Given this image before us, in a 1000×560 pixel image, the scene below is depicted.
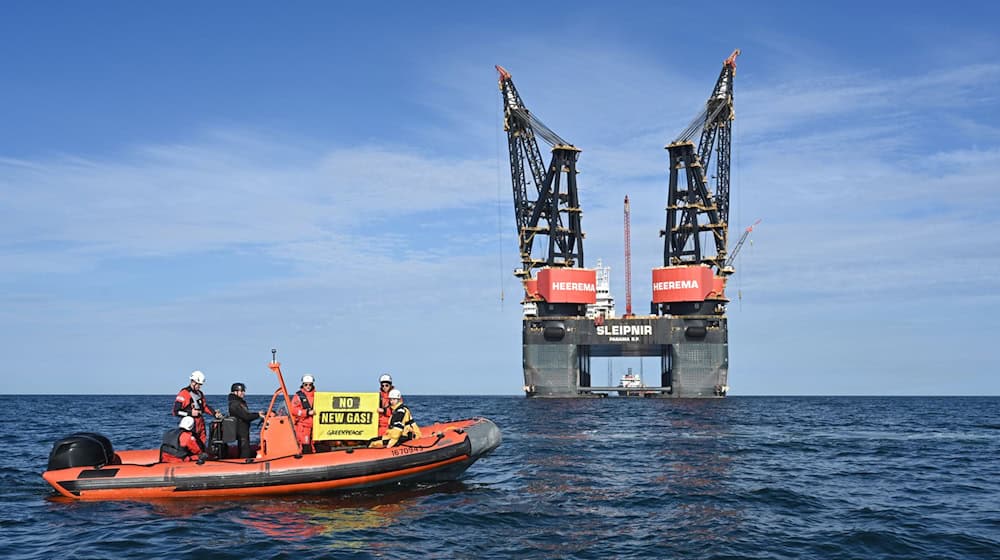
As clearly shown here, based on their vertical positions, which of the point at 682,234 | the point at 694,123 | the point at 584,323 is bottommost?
the point at 584,323

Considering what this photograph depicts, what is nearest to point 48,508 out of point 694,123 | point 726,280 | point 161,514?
point 161,514

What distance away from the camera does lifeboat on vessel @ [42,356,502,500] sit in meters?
15.4

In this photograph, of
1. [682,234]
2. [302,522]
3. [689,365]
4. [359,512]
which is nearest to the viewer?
[302,522]

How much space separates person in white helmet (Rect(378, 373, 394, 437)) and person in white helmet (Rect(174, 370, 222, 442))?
341 cm

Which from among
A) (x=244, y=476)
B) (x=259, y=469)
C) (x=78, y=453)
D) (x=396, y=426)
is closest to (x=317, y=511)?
(x=259, y=469)

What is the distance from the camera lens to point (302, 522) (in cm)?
1373

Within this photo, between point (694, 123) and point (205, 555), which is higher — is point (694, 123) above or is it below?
above

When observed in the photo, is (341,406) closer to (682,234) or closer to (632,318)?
(632,318)

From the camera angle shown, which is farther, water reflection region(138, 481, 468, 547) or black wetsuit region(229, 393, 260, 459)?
black wetsuit region(229, 393, 260, 459)

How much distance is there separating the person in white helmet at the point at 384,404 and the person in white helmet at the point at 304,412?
5.07ft

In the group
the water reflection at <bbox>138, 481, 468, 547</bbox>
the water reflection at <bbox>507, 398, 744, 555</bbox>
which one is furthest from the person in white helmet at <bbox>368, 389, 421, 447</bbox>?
the water reflection at <bbox>507, 398, 744, 555</bbox>

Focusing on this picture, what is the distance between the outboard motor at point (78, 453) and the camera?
1589 cm

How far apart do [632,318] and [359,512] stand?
181ft

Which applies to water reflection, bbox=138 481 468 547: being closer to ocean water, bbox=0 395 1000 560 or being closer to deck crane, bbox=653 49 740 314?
ocean water, bbox=0 395 1000 560
